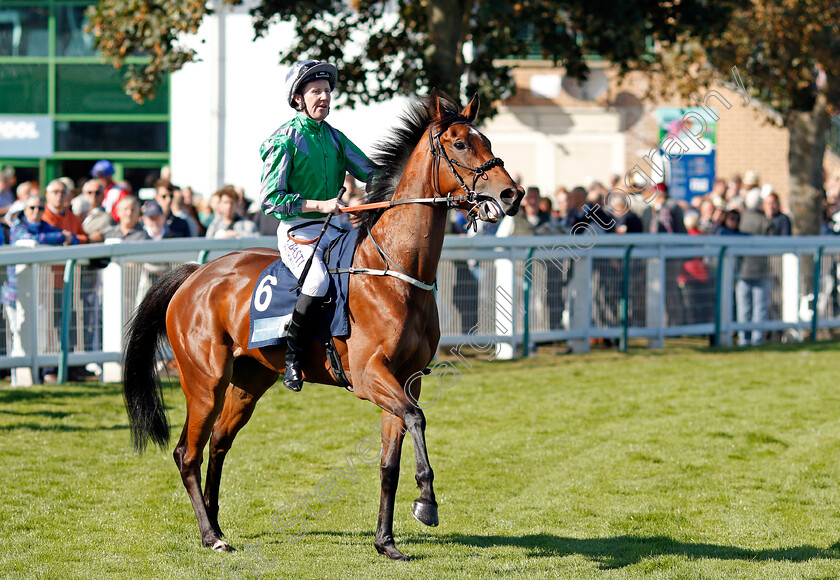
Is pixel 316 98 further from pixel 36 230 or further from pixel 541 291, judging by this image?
pixel 541 291

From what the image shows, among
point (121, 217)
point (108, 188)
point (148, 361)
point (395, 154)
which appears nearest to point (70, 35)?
point (108, 188)

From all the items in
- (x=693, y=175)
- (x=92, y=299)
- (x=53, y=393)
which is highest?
(x=693, y=175)

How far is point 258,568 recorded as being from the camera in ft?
15.6

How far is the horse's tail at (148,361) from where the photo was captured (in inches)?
228

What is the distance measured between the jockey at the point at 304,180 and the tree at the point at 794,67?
9.52 m

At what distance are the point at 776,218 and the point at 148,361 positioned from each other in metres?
10.1

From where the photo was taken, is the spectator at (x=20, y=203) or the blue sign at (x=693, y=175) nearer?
the spectator at (x=20, y=203)

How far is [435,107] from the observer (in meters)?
5.02

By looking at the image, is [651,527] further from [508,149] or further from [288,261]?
[508,149]

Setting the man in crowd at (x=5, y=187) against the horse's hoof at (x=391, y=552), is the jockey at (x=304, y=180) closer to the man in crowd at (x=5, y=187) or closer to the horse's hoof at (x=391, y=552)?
the horse's hoof at (x=391, y=552)

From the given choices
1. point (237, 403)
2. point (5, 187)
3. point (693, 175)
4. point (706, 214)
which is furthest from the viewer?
point (693, 175)

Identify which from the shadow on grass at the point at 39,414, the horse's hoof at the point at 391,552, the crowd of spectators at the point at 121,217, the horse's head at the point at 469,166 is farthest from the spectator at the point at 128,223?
the horse's hoof at the point at 391,552

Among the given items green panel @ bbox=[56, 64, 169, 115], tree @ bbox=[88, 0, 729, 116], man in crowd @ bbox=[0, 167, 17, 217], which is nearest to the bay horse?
tree @ bbox=[88, 0, 729, 116]

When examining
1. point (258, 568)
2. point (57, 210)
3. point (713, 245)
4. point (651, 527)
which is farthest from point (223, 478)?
point (713, 245)
